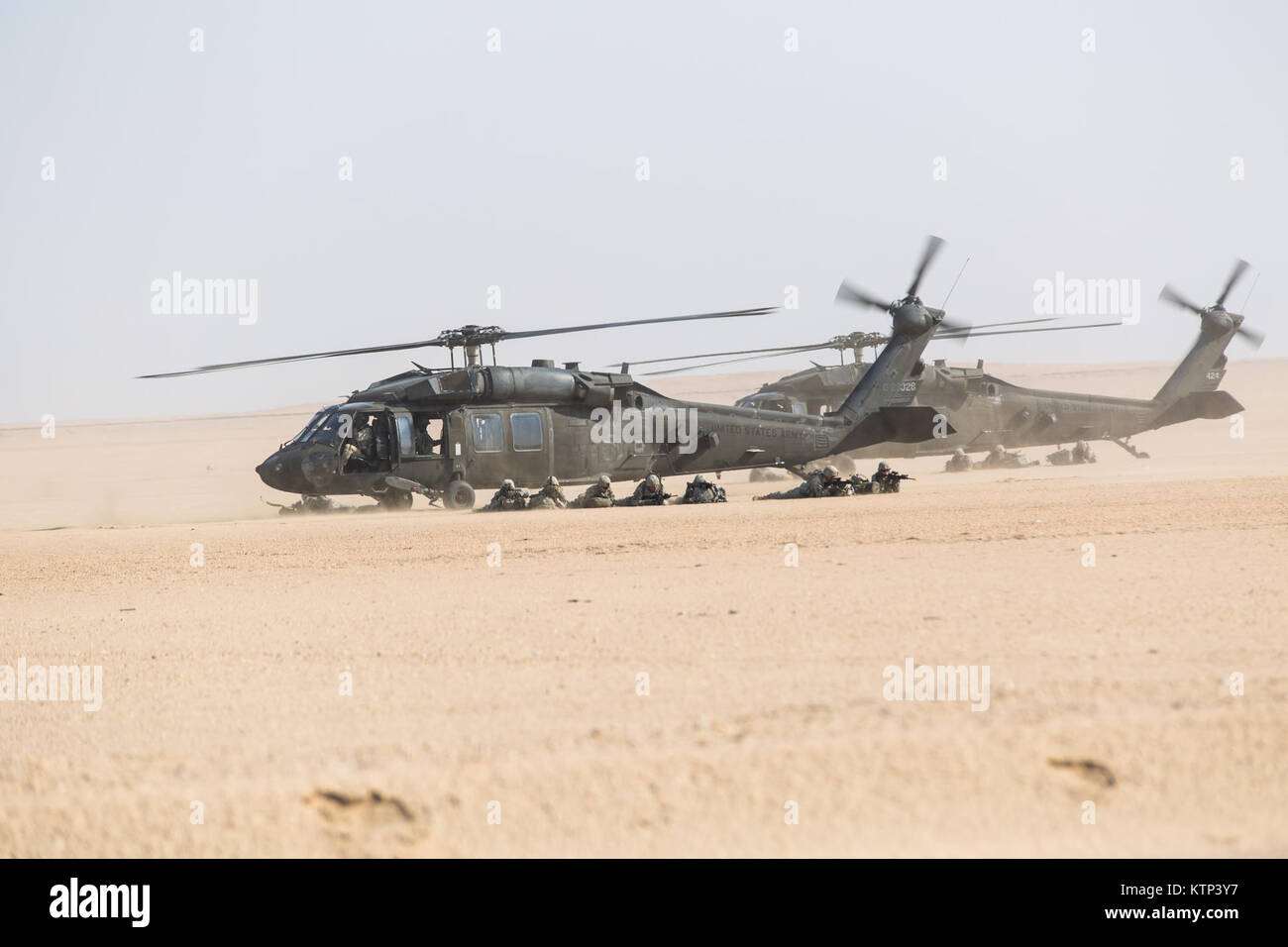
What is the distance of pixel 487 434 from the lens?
18172 millimetres

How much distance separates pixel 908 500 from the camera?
16.7 meters

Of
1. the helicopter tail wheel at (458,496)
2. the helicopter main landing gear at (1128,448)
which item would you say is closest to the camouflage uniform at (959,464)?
the helicopter main landing gear at (1128,448)

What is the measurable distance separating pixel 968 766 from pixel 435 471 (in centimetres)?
1406

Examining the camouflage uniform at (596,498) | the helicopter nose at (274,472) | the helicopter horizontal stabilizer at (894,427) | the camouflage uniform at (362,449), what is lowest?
the camouflage uniform at (596,498)

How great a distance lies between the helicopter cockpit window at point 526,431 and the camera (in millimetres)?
18438

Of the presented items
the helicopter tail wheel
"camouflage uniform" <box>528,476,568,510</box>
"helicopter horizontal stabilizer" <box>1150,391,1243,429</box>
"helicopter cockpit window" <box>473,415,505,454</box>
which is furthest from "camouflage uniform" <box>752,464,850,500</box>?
"helicopter horizontal stabilizer" <box>1150,391,1243,429</box>

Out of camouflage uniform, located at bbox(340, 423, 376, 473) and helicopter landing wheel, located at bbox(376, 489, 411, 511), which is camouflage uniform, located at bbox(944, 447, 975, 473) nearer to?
helicopter landing wheel, located at bbox(376, 489, 411, 511)

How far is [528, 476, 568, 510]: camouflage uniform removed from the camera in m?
17.6

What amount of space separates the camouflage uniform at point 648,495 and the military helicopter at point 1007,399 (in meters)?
5.04

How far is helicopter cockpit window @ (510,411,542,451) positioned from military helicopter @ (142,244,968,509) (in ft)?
0.05

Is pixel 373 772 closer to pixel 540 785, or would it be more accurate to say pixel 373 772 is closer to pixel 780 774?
pixel 540 785

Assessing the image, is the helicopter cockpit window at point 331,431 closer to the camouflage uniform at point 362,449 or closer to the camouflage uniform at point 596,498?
the camouflage uniform at point 362,449

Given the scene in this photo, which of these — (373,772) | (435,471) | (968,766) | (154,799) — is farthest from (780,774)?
(435,471)

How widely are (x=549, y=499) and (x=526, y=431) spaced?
55.0 inches
